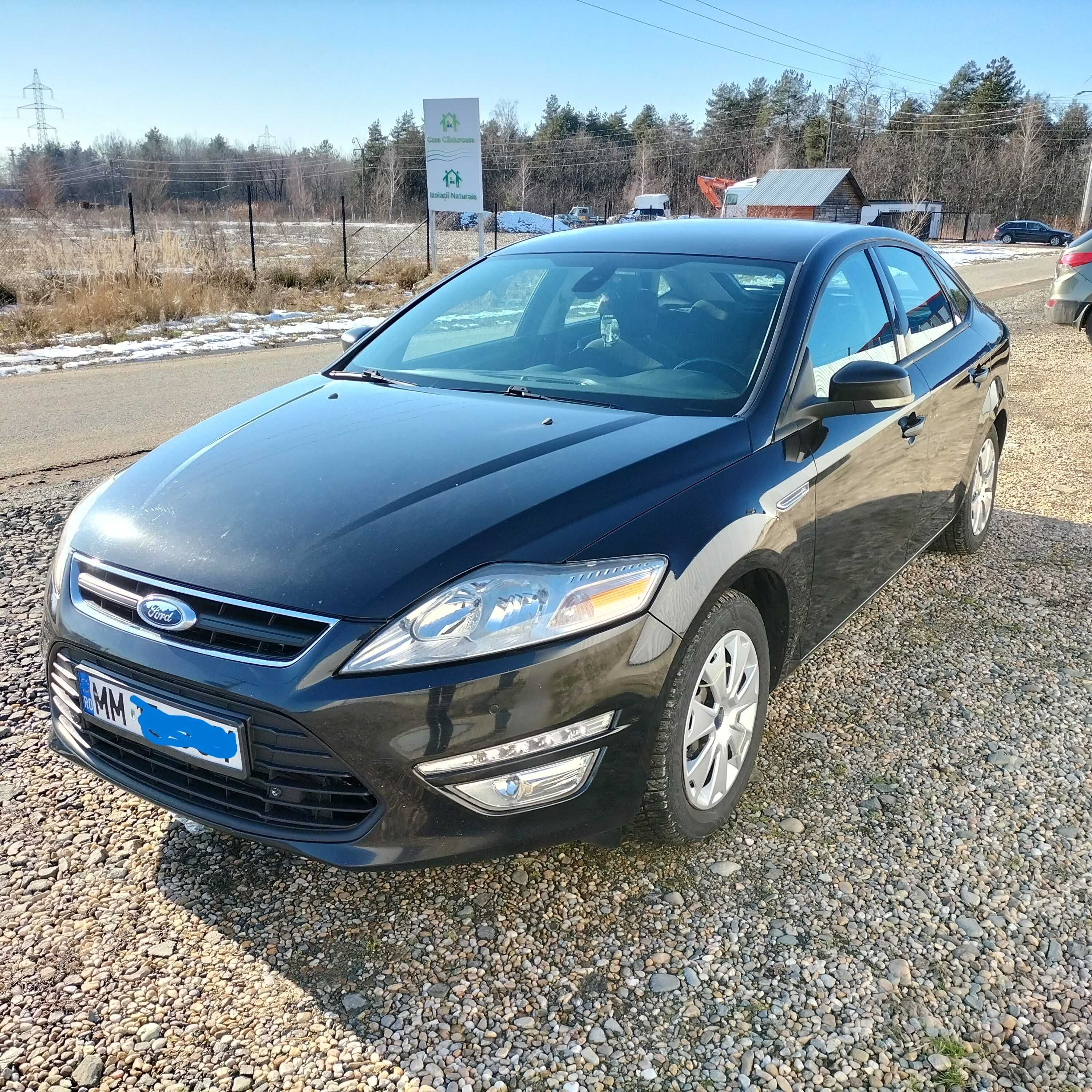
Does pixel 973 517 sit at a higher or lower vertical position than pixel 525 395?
lower

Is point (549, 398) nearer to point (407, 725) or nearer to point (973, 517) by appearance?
point (407, 725)

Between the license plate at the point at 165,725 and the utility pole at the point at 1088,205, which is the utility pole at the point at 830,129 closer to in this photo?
the utility pole at the point at 1088,205

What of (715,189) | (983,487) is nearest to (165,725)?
(983,487)

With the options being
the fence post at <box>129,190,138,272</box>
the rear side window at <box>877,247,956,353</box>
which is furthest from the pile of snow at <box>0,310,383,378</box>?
the rear side window at <box>877,247,956,353</box>

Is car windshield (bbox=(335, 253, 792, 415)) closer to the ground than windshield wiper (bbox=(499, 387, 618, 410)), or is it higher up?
higher up

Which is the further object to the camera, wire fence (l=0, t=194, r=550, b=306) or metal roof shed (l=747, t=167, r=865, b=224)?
metal roof shed (l=747, t=167, r=865, b=224)

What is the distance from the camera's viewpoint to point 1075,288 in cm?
1045

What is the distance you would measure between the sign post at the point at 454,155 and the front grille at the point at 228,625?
17168 mm

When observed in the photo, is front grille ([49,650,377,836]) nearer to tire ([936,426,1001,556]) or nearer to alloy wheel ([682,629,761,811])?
alloy wheel ([682,629,761,811])

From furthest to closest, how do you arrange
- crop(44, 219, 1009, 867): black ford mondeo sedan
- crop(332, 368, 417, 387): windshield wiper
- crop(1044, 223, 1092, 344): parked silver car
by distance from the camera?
crop(1044, 223, 1092, 344): parked silver car < crop(332, 368, 417, 387): windshield wiper < crop(44, 219, 1009, 867): black ford mondeo sedan

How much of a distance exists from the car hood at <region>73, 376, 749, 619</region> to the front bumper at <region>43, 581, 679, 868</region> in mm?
173

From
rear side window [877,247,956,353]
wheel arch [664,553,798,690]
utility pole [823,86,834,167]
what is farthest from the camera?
utility pole [823,86,834,167]

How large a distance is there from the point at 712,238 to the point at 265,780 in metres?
2.54

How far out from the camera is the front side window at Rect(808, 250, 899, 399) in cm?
305
